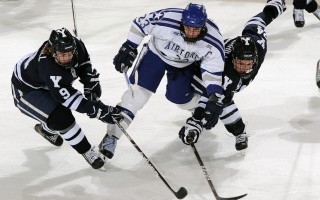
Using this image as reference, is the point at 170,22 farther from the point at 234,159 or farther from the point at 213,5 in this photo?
the point at 213,5

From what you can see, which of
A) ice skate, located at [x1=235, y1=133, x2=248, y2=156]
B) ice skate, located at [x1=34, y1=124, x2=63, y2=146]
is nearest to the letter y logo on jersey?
ice skate, located at [x1=34, y1=124, x2=63, y2=146]

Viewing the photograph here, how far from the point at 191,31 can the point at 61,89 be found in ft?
2.25

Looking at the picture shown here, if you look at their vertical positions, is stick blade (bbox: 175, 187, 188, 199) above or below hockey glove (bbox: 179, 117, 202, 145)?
below

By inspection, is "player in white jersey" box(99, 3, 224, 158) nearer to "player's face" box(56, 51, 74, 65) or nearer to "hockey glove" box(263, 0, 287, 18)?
"player's face" box(56, 51, 74, 65)

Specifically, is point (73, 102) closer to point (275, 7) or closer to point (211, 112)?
point (211, 112)

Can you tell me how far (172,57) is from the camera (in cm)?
319

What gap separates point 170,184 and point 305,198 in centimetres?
65

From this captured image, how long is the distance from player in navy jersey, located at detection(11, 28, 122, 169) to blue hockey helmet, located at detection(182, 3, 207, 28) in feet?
1.79

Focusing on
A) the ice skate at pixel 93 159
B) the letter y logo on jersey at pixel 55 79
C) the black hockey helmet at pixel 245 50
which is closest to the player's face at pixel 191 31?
the black hockey helmet at pixel 245 50

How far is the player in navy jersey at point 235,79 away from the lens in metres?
3.01

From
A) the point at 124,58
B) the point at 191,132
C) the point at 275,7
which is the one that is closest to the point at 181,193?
the point at 191,132

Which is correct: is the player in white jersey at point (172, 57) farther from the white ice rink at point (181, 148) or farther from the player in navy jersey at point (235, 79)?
the white ice rink at point (181, 148)

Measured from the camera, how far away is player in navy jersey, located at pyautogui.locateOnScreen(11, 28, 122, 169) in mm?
2848

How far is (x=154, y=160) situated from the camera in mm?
3248
